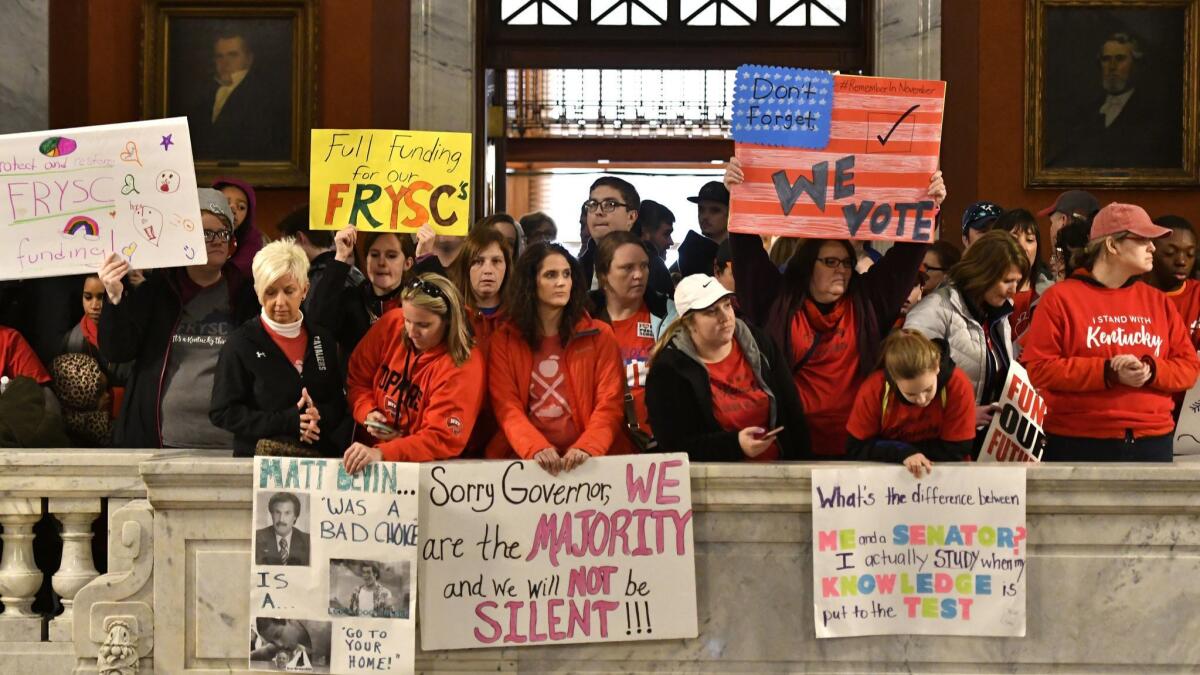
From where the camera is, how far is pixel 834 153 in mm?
6207

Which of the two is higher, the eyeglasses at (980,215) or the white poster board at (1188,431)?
the eyeglasses at (980,215)

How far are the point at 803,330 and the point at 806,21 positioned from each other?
5.73 m

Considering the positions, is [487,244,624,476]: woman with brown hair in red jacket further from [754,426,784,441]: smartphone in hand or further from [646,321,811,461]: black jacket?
[754,426,784,441]: smartphone in hand

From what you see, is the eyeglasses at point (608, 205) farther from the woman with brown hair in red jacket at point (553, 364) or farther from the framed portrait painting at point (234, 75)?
the framed portrait painting at point (234, 75)

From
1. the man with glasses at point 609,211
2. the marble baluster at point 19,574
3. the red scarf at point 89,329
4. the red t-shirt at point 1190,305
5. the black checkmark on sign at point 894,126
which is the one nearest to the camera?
the marble baluster at point 19,574

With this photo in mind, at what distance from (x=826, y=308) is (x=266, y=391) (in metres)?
2.15

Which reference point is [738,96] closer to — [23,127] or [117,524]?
[117,524]

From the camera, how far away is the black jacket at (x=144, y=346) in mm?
6203

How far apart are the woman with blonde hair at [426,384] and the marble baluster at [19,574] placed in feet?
4.34

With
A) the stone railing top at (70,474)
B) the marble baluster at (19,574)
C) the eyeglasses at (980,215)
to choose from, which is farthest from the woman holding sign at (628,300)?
the marble baluster at (19,574)

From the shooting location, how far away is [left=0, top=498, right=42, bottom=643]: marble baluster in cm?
577

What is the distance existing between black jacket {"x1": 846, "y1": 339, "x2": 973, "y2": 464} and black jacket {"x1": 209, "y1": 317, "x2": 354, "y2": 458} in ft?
6.20

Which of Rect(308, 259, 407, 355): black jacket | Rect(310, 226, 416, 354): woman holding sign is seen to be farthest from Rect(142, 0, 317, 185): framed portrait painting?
Rect(308, 259, 407, 355): black jacket

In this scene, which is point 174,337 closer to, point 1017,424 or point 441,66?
point 1017,424
